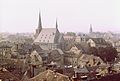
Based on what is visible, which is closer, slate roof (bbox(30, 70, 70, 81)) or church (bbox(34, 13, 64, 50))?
slate roof (bbox(30, 70, 70, 81))

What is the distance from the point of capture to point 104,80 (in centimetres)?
1502

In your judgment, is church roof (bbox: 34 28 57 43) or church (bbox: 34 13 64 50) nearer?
church (bbox: 34 13 64 50)

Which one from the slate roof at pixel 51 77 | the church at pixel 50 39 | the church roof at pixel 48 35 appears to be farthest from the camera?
the church roof at pixel 48 35

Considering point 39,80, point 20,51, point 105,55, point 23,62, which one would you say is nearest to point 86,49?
point 105,55

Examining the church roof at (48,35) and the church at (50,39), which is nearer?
the church at (50,39)

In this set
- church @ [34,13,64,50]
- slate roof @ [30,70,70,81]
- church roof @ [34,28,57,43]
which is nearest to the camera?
slate roof @ [30,70,70,81]

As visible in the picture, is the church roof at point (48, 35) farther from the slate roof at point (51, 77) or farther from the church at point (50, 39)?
the slate roof at point (51, 77)

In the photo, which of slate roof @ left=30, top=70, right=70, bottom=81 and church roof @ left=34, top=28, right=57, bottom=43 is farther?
church roof @ left=34, top=28, right=57, bottom=43

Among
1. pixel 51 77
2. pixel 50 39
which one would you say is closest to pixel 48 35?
pixel 50 39

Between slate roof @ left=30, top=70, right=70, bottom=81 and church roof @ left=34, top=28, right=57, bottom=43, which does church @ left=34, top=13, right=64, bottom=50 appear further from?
slate roof @ left=30, top=70, right=70, bottom=81

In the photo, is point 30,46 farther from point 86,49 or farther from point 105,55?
point 105,55

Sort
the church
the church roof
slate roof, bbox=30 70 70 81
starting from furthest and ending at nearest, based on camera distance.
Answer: the church roof
the church
slate roof, bbox=30 70 70 81

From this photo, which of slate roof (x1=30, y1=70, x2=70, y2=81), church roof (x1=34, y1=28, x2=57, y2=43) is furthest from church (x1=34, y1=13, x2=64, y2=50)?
slate roof (x1=30, y1=70, x2=70, y2=81)

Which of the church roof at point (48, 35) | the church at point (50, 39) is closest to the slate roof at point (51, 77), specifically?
the church at point (50, 39)
